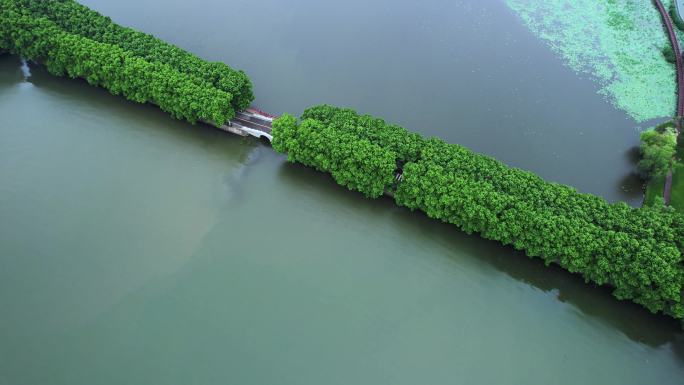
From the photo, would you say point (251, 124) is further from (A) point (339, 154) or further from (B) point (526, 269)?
(B) point (526, 269)

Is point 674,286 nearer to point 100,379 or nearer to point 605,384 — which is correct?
point 605,384

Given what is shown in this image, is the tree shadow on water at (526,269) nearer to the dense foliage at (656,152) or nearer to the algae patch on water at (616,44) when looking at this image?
the dense foliage at (656,152)

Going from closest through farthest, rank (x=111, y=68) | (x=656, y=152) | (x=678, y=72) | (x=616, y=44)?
(x=656, y=152)
(x=111, y=68)
(x=678, y=72)
(x=616, y=44)

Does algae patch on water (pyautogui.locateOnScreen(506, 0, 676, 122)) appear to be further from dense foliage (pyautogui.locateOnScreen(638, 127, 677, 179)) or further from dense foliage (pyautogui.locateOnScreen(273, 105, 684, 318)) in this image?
dense foliage (pyautogui.locateOnScreen(273, 105, 684, 318))

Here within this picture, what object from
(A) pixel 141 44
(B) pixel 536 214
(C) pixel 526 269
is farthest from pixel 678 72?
(A) pixel 141 44

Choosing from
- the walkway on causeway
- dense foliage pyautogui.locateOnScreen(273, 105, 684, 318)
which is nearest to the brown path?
dense foliage pyautogui.locateOnScreen(273, 105, 684, 318)

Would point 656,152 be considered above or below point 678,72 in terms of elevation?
below

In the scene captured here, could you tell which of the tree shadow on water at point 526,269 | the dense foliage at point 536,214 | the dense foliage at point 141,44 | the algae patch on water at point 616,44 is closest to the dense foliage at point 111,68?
the dense foliage at point 141,44
